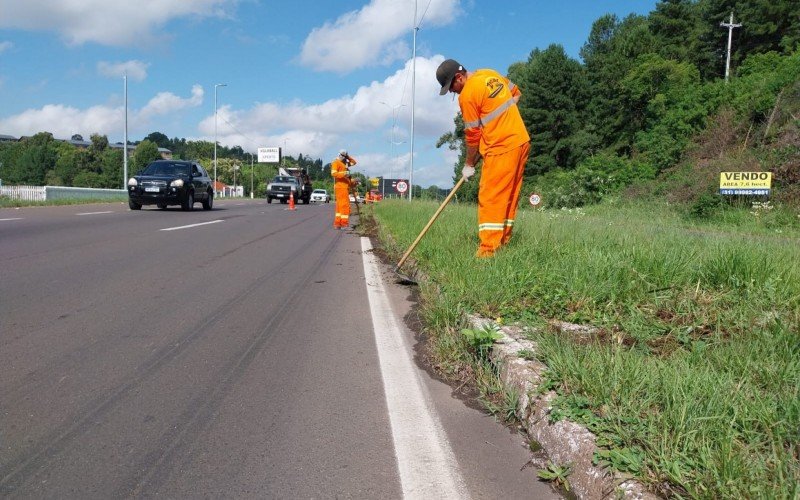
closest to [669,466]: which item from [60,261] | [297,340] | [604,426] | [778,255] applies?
[604,426]

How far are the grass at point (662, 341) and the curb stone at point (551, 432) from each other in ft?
0.17

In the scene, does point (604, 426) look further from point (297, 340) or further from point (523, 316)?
point (297, 340)

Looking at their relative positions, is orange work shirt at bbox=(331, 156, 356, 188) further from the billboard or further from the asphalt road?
the billboard

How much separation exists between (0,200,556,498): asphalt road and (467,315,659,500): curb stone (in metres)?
0.14

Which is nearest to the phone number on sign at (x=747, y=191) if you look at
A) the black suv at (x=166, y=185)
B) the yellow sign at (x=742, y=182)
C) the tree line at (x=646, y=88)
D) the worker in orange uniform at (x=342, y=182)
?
the yellow sign at (x=742, y=182)

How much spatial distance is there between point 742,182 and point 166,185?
54.6 feet

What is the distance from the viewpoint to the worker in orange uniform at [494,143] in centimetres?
590

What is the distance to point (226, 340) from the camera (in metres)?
4.42

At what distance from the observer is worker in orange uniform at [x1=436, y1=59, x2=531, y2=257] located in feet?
19.4

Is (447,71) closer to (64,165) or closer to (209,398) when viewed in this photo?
(209,398)

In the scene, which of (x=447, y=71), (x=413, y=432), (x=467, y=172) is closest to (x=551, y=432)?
(x=413, y=432)

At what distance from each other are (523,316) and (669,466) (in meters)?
2.08

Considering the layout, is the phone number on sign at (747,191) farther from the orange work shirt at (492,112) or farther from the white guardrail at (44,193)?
the white guardrail at (44,193)

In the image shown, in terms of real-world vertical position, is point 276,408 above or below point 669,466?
below
